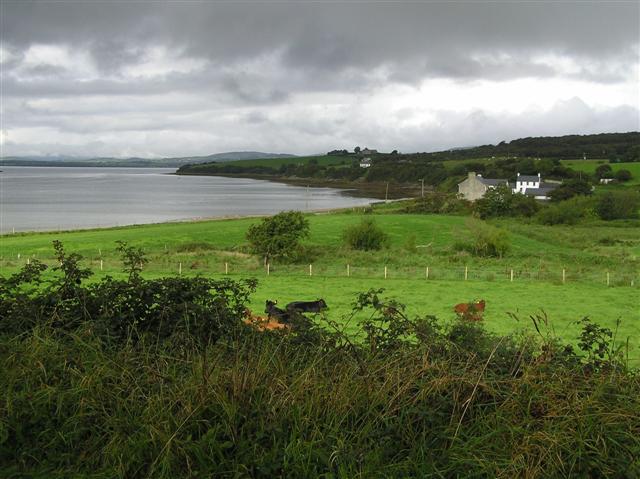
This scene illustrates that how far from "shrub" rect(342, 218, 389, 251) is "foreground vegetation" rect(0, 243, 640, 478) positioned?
1678 inches

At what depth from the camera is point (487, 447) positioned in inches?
185

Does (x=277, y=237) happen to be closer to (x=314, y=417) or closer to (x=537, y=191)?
(x=314, y=417)

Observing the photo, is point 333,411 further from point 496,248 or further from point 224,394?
point 496,248

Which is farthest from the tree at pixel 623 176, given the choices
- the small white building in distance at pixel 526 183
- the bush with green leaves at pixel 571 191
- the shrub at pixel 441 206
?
the shrub at pixel 441 206

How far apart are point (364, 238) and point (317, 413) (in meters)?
44.4

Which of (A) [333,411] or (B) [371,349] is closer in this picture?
(A) [333,411]

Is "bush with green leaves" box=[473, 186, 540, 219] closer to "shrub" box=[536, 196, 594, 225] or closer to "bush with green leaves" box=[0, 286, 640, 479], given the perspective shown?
"shrub" box=[536, 196, 594, 225]

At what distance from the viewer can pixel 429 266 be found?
38.8 m

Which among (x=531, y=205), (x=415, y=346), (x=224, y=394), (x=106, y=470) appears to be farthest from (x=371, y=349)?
(x=531, y=205)

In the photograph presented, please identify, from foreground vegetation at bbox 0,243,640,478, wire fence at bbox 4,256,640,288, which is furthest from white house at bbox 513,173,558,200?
foreground vegetation at bbox 0,243,640,478

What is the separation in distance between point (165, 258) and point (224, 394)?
Result: 37.4 metres

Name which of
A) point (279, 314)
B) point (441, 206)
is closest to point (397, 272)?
point (279, 314)

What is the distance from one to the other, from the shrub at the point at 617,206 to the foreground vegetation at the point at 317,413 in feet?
282

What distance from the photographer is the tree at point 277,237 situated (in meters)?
39.3
